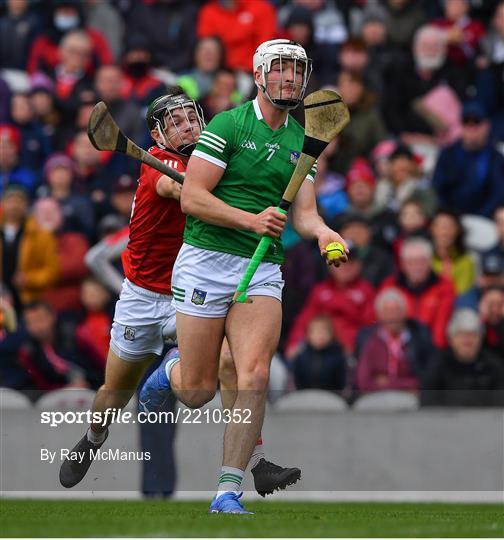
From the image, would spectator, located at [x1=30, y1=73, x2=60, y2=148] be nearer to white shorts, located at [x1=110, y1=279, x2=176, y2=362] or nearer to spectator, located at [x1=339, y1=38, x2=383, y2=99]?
spectator, located at [x1=339, y1=38, x2=383, y2=99]

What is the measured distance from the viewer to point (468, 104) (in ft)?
51.7

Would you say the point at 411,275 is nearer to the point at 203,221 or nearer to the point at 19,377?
the point at 19,377

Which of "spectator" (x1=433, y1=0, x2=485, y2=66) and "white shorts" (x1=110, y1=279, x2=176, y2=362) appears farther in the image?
"spectator" (x1=433, y1=0, x2=485, y2=66)

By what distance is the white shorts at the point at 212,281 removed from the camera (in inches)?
363

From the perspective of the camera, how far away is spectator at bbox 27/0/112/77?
18000mm

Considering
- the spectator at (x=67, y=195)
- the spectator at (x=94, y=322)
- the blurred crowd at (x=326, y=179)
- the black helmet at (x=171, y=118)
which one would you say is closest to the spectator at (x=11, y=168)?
the blurred crowd at (x=326, y=179)

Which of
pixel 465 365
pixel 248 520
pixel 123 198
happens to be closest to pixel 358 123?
pixel 123 198

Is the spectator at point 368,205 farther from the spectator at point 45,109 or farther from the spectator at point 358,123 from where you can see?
the spectator at point 45,109

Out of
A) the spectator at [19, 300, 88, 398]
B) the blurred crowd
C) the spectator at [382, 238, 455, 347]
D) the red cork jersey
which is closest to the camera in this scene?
the red cork jersey

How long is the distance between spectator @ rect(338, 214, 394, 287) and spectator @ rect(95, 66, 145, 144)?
2792 mm

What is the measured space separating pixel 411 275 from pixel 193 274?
511 cm

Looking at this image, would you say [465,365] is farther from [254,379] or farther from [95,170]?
[95,170]

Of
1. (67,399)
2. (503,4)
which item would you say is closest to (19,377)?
(67,399)

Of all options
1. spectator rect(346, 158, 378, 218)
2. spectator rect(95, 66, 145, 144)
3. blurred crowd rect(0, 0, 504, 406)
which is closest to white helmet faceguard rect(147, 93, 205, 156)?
blurred crowd rect(0, 0, 504, 406)
